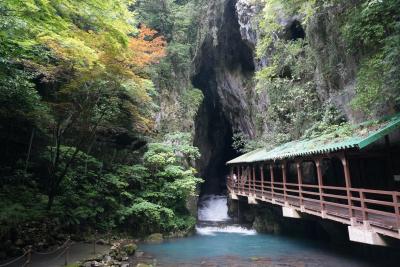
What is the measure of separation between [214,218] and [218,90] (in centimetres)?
1433

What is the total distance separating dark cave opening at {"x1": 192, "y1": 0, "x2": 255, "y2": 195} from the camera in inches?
1296

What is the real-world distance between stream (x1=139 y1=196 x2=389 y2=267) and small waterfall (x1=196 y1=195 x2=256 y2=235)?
0.52m

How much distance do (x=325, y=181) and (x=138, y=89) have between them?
11421 mm

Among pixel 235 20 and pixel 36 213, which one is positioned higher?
pixel 235 20

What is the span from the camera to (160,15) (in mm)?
29391

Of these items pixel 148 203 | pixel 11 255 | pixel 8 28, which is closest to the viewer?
pixel 8 28

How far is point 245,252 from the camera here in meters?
15.3

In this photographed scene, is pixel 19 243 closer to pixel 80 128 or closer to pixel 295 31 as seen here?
pixel 80 128

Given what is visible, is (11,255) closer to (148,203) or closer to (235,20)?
(148,203)

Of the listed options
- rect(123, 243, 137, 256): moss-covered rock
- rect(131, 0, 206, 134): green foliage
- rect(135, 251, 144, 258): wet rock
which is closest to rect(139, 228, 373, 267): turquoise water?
rect(135, 251, 144, 258): wet rock

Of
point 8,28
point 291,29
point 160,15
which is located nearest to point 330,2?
point 291,29

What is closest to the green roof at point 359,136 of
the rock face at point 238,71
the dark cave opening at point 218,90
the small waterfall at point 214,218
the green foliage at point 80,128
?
the rock face at point 238,71

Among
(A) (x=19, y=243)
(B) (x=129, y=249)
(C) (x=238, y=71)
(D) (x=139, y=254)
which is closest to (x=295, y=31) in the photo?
(C) (x=238, y=71)

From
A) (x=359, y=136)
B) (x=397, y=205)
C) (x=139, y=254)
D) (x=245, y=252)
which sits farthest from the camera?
(x=245, y=252)
